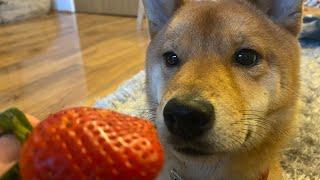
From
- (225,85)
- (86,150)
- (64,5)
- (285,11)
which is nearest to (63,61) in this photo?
(285,11)

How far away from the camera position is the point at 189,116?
68cm

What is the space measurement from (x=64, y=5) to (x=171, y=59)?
4.04m

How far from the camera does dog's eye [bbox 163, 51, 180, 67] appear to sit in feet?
3.12

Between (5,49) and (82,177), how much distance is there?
2.67 metres

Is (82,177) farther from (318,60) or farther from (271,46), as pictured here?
(318,60)

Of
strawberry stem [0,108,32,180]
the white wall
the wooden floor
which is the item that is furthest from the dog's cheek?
the white wall

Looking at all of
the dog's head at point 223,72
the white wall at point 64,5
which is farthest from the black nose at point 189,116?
the white wall at point 64,5

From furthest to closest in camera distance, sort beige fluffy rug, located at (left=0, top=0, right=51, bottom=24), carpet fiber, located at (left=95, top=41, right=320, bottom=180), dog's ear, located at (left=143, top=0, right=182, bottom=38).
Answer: beige fluffy rug, located at (left=0, top=0, right=51, bottom=24) → carpet fiber, located at (left=95, top=41, right=320, bottom=180) → dog's ear, located at (left=143, top=0, right=182, bottom=38)

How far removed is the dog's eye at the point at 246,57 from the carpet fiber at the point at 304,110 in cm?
47

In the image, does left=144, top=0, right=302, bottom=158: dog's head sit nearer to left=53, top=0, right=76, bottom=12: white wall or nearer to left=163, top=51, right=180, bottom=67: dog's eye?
left=163, top=51, right=180, bottom=67: dog's eye

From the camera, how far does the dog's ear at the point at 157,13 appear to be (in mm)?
1126

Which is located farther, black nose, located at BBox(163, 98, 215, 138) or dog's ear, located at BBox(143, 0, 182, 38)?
dog's ear, located at BBox(143, 0, 182, 38)

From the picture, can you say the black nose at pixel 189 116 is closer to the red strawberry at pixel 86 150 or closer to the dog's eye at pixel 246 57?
the red strawberry at pixel 86 150

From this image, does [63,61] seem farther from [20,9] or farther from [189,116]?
[189,116]
